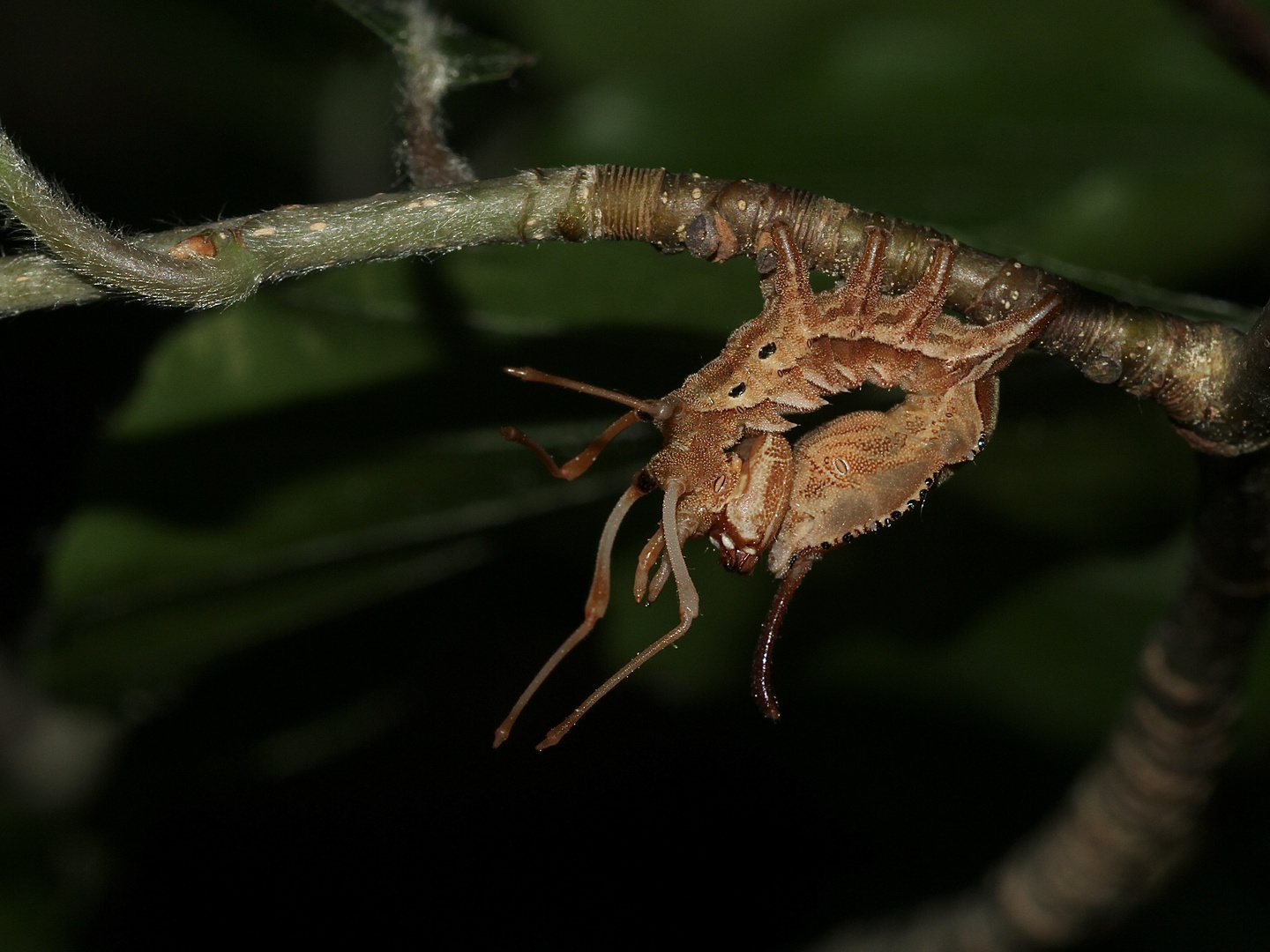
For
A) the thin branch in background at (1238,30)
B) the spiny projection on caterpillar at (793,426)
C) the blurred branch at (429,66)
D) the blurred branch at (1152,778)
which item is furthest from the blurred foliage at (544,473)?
the thin branch in background at (1238,30)

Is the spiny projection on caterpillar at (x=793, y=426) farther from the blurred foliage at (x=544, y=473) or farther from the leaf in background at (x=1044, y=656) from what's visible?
the leaf in background at (x=1044, y=656)

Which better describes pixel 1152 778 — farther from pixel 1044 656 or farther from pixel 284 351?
pixel 284 351

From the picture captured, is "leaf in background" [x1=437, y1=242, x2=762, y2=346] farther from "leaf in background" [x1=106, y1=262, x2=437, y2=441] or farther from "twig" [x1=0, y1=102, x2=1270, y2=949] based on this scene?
"twig" [x1=0, y1=102, x2=1270, y2=949]

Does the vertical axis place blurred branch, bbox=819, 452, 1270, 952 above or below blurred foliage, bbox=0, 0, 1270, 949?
below

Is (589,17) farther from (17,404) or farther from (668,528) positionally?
(668,528)

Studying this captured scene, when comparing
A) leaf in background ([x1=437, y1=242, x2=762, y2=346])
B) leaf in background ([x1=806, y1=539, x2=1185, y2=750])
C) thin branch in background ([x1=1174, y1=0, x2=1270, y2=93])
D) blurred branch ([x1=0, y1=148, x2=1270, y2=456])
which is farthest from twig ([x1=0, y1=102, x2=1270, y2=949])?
leaf in background ([x1=806, y1=539, x2=1185, y2=750])

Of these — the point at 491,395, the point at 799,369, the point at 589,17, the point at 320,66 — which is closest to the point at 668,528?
the point at 799,369

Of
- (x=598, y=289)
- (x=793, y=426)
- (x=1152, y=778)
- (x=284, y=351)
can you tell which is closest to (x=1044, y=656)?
(x=1152, y=778)
